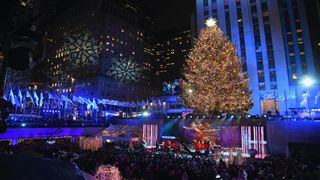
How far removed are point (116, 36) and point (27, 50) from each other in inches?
4086

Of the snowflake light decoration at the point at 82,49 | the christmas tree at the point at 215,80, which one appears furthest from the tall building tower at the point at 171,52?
the christmas tree at the point at 215,80

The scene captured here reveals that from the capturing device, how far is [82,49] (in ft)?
336

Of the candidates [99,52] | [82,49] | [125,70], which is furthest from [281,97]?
[82,49]

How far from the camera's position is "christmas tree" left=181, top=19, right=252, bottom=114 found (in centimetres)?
3017

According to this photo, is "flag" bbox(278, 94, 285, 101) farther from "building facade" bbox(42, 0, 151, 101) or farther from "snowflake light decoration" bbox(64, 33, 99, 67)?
"snowflake light decoration" bbox(64, 33, 99, 67)

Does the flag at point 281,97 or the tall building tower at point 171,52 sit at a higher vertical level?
the tall building tower at point 171,52

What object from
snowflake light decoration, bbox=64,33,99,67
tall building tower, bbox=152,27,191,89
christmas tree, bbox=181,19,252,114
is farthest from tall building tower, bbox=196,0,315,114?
tall building tower, bbox=152,27,191,89

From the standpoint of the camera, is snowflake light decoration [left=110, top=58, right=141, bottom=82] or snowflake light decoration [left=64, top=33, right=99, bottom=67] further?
snowflake light decoration [left=110, top=58, right=141, bottom=82]

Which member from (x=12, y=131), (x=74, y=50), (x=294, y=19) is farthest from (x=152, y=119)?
(x=74, y=50)

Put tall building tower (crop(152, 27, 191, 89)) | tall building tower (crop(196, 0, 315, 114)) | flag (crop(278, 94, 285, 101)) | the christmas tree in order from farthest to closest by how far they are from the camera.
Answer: tall building tower (crop(152, 27, 191, 89)), tall building tower (crop(196, 0, 315, 114)), flag (crop(278, 94, 285, 101)), the christmas tree

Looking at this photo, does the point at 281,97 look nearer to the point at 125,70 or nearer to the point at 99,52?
the point at 125,70

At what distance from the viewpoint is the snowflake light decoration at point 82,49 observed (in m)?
98.8

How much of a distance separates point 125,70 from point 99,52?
1434 cm

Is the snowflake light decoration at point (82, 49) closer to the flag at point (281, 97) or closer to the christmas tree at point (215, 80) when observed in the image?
the flag at point (281, 97)
